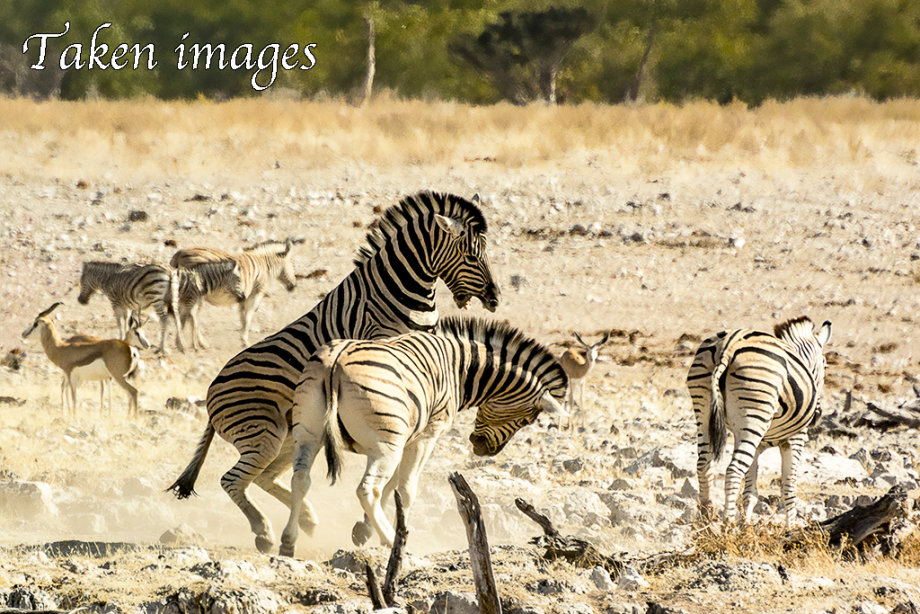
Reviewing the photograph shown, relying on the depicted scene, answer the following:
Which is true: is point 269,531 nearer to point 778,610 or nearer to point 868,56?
point 778,610

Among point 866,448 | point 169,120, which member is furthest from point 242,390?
point 169,120

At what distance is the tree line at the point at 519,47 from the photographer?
125ft

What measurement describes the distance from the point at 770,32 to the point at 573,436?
31871 mm

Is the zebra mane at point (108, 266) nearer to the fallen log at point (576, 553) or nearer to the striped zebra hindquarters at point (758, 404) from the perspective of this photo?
the striped zebra hindquarters at point (758, 404)

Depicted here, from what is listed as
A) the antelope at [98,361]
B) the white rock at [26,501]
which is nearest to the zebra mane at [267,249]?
the antelope at [98,361]

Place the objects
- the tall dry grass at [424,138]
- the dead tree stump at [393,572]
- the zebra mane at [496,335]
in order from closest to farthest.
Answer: the dead tree stump at [393,572] < the zebra mane at [496,335] < the tall dry grass at [424,138]

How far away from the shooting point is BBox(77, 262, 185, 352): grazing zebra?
15.7 metres

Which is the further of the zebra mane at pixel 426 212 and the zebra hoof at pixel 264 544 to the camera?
the zebra mane at pixel 426 212

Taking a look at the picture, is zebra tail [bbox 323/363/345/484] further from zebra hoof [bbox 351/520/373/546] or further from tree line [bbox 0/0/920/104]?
tree line [bbox 0/0/920/104]

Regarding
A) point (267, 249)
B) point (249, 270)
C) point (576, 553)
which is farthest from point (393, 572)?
point (267, 249)

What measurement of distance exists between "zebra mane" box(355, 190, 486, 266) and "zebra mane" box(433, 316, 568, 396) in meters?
0.92

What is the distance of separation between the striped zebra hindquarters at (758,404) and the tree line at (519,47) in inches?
1104

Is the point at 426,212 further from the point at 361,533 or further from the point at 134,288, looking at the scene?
the point at 134,288

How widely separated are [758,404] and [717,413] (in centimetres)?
25
